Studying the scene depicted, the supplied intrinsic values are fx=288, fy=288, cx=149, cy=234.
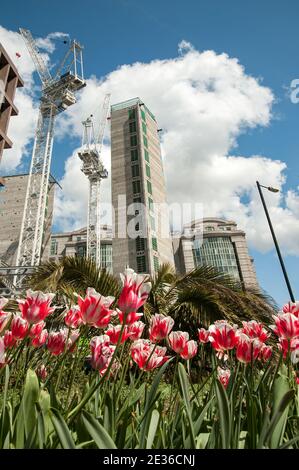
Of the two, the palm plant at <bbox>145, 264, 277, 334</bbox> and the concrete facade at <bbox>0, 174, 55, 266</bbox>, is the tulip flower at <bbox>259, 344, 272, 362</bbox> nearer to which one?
the palm plant at <bbox>145, 264, 277, 334</bbox>

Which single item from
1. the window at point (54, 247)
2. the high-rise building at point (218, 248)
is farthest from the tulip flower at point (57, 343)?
the window at point (54, 247)

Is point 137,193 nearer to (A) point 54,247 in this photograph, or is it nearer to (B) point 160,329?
(B) point 160,329

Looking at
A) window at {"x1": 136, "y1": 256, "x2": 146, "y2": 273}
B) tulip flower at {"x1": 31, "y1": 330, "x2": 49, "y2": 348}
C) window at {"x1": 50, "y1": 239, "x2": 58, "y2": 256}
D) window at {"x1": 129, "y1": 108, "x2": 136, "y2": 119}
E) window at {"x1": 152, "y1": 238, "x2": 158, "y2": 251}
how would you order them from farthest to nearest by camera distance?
window at {"x1": 50, "y1": 239, "x2": 58, "y2": 256}
window at {"x1": 129, "y1": 108, "x2": 136, "y2": 119}
window at {"x1": 152, "y1": 238, "x2": 158, "y2": 251}
window at {"x1": 136, "y1": 256, "x2": 146, "y2": 273}
tulip flower at {"x1": 31, "y1": 330, "x2": 49, "y2": 348}

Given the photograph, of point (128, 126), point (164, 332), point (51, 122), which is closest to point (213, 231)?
point (128, 126)

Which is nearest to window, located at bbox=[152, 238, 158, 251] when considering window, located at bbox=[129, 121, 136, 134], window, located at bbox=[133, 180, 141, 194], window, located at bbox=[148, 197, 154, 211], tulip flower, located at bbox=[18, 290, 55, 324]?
window, located at bbox=[148, 197, 154, 211]

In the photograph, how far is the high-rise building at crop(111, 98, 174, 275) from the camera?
118ft

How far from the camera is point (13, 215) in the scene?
59719 mm

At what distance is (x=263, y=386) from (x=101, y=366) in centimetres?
83

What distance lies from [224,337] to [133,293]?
795mm

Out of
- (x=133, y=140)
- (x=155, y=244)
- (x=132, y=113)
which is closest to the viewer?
(x=155, y=244)

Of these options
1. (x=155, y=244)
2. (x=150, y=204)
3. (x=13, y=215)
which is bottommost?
(x=155, y=244)

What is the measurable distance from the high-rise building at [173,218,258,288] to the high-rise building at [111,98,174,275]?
29473mm

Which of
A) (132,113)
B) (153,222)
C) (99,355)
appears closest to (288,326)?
(99,355)
